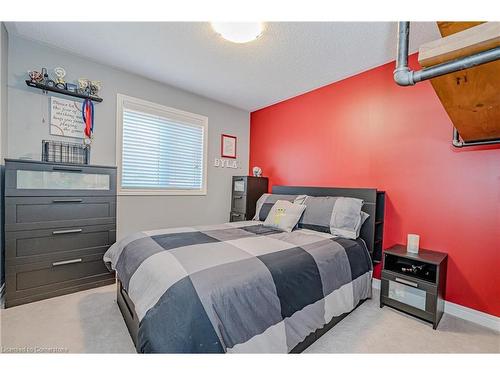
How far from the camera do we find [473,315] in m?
1.88

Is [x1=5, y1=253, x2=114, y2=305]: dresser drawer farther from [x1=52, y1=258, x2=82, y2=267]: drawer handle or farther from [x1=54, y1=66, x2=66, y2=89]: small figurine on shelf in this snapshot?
[x1=54, y1=66, x2=66, y2=89]: small figurine on shelf

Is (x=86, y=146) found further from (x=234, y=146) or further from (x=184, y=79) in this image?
(x=234, y=146)

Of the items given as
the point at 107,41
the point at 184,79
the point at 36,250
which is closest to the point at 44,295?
the point at 36,250

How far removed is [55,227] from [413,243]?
3.31m

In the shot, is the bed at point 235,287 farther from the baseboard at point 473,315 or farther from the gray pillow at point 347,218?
the baseboard at point 473,315

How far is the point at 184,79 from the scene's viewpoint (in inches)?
112

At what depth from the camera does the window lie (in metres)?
2.76

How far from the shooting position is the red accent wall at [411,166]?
6.07ft

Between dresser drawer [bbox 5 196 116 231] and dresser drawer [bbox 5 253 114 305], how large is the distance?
34cm

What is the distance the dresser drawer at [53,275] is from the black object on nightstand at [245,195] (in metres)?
1.87

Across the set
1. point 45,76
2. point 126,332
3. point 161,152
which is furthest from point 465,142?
point 45,76

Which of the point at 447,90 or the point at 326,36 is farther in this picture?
the point at 326,36

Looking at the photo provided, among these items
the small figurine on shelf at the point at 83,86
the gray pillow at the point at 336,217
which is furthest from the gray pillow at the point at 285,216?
the small figurine on shelf at the point at 83,86
